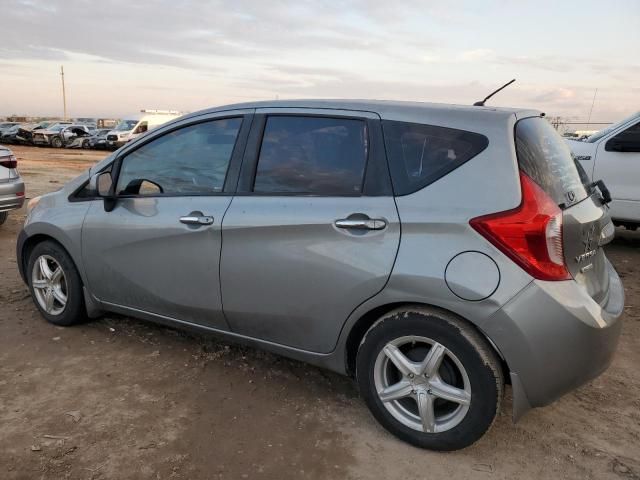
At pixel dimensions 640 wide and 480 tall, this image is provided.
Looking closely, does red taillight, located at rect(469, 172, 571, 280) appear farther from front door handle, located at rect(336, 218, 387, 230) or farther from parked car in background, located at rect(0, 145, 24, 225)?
parked car in background, located at rect(0, 145, 24, 225)

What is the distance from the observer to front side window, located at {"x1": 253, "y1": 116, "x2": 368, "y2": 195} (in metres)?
2.87

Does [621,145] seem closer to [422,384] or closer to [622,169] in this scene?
[622,169]

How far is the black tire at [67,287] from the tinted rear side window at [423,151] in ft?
8.31

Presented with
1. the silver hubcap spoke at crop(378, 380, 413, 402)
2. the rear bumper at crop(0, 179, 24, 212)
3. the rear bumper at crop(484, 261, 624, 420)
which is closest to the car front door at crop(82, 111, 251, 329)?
the silver hubcap spoke at crop(378, 380, 413, 402)

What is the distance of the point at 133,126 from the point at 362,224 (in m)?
29.8

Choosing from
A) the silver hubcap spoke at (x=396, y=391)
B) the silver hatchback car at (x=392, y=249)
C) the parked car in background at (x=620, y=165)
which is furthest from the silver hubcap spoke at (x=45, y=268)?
the parked car in background at (x=620, y=165)

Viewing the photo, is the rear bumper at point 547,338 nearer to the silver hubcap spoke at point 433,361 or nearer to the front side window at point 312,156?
the silver hubcap spoke at point 433,361

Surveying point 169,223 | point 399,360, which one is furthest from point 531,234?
point 169,223

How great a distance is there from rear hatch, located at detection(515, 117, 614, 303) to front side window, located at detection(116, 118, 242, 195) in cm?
164

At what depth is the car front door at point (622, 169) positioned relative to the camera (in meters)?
6.72

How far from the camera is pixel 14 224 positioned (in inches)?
315

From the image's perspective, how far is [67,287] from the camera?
13.2 ft

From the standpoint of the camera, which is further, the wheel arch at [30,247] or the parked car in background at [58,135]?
the parked car in background at [58,135]

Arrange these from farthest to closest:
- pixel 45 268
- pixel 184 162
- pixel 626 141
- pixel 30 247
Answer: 1. pixel 626 141
2. pixel 30 247
3. pixel 45 268
4. pixel 184 162
